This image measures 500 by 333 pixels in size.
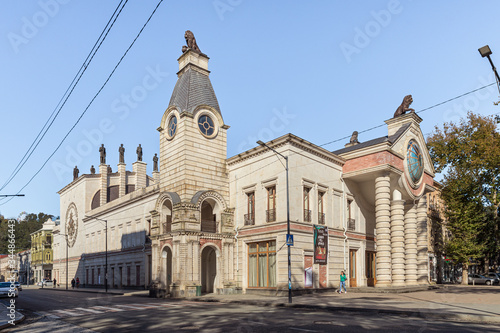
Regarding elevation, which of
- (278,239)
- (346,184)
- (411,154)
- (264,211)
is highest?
(411,154)

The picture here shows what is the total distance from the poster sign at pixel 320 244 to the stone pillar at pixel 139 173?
1375 inches

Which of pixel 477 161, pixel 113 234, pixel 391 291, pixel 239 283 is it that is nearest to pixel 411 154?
pixel 477 161

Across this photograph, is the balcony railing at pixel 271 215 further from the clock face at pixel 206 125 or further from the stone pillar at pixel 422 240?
the stone pillar at pixel 422 240

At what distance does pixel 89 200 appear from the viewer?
2419 inches

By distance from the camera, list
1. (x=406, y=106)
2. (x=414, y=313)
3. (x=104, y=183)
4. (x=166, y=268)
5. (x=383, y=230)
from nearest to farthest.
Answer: (x=414, y=313) → (x=383, y=230) → (x=166, y=268) → (x=406, y=106) → (x=104, y=183)

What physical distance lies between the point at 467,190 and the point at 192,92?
30.2 m

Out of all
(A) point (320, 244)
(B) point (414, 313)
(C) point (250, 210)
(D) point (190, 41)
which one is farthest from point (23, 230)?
(B) point (414, 313)

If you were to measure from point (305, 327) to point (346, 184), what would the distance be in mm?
22847

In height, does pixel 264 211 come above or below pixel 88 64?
below

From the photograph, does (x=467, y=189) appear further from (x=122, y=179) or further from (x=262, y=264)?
(x=122, y=179)

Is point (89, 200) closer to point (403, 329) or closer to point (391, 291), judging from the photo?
point (391, 291)

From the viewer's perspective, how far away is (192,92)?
34.4 meters

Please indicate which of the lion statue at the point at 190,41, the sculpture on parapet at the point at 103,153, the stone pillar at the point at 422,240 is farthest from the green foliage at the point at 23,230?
the stone pillar at the point at 422,240

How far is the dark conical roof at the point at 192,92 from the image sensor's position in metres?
34.1
